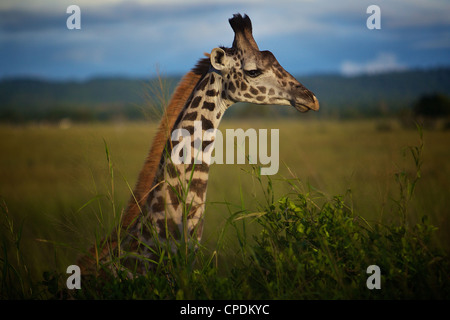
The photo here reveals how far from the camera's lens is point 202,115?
4746 millimetres

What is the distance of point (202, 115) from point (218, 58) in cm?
64

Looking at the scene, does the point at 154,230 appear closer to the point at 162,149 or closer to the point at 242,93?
the point at 162,149

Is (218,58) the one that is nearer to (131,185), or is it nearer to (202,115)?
(202,115)

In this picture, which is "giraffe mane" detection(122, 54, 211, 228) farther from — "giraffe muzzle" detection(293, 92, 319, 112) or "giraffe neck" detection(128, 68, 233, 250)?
"giraffe muzzle" detection(293, 92, 319, 112)

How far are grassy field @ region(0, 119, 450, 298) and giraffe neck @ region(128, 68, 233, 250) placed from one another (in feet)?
1.17

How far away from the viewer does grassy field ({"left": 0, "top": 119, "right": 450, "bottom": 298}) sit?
463 centimetres

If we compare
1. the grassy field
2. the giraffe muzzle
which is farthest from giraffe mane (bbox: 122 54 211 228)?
the giraffe muzzle

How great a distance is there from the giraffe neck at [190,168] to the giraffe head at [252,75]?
132 mm

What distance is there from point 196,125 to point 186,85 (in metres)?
0.65

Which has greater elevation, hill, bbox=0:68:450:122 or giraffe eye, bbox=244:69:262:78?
hill, bbox=0:68:450:122

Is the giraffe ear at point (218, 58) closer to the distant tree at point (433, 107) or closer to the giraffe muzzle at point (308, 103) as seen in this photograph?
the giraffe muzzle at point (308, 103)

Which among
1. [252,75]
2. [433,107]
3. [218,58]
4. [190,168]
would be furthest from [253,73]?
[433,107]

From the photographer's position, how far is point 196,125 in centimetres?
475
